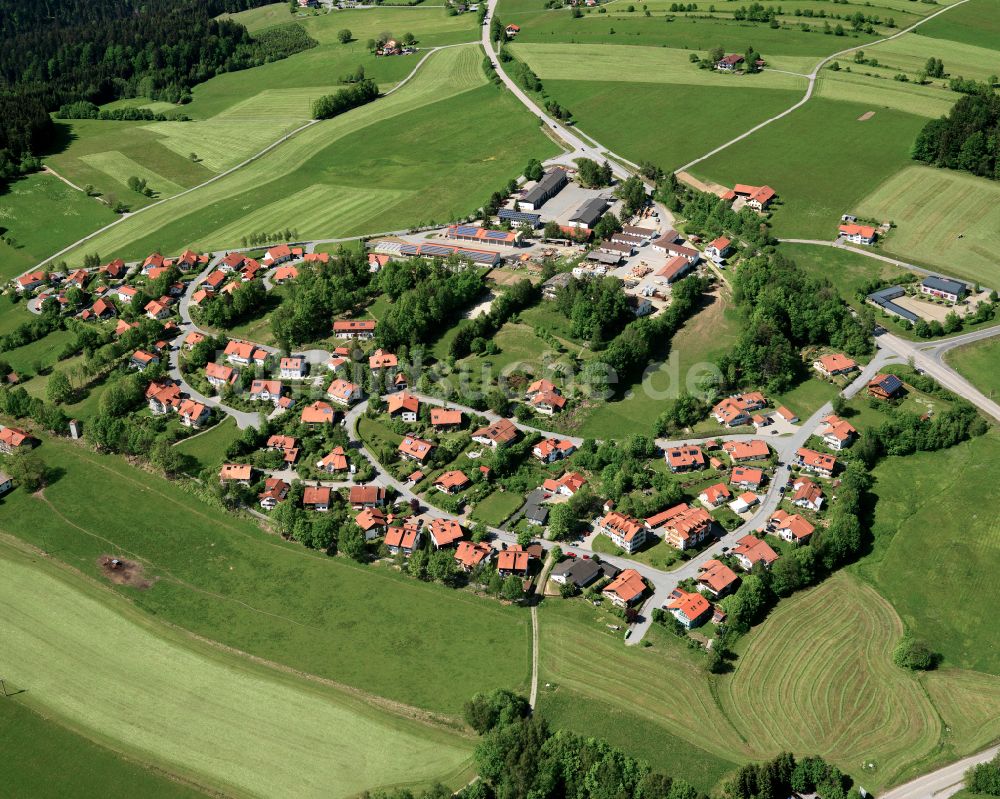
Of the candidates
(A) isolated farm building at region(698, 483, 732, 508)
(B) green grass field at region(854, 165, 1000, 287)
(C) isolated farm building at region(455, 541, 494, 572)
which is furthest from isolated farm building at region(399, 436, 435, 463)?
(B) green grass field at region(854, 165, 1000, 287)

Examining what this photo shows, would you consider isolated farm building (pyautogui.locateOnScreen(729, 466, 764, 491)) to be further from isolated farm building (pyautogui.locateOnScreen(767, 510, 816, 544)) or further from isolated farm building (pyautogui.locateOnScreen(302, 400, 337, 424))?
isolated farm building (pyautogui.locateOnScreen(302, 400, 337, 424))

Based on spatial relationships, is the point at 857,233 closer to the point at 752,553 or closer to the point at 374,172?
the point at 752,553

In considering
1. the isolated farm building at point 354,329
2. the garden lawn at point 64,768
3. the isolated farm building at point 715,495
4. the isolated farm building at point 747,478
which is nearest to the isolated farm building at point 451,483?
the isolated farm building at point 715,495

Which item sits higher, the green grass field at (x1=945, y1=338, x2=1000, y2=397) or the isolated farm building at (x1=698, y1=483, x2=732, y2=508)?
the green grass field at (x1=945, y1=338, x2=1000, y2=397)

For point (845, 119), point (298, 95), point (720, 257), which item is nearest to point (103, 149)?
point (298, 95)

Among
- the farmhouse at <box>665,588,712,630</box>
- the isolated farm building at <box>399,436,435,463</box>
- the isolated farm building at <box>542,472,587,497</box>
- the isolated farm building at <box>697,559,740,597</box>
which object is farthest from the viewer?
the isolated farm building at <box>399,436,435,463</box>

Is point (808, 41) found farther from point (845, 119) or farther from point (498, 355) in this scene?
point (498, 355)
